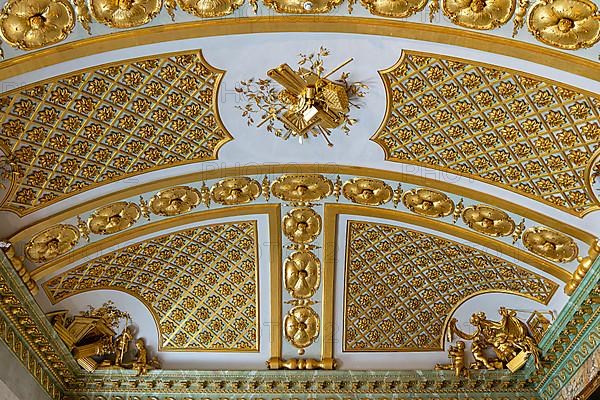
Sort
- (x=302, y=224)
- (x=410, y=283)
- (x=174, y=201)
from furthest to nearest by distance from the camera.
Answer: (x=410, y=283) < (x=302, y=224) < (x=174, y=201)

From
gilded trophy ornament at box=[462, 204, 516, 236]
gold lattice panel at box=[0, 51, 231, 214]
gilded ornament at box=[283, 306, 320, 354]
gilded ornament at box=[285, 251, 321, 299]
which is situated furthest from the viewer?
gilded ornament at box=[283, 306, 320, 354]

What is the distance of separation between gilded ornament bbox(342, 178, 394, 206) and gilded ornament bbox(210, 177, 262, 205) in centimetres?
130

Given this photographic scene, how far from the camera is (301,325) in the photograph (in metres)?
11.4

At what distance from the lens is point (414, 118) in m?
8.61

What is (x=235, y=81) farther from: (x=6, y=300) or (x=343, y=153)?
(x=6, y=300)

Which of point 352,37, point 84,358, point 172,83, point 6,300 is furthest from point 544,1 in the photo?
point 84,358

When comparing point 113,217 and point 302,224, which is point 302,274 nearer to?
point 302,224

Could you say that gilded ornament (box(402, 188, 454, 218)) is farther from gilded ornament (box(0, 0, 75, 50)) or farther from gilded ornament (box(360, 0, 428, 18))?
gilded ornament (box(0, 0, 75, 50))

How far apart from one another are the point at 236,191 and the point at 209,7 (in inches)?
131

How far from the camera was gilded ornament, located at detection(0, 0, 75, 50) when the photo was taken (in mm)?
6812

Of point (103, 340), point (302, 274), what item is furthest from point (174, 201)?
point (103, 340)

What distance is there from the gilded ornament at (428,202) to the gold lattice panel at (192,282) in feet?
7.77

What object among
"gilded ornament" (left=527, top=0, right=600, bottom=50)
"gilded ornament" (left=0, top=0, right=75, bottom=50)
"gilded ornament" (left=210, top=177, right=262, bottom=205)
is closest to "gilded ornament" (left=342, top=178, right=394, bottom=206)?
"gilded ornament" (left=210, top=177, right=262, bottom=205)

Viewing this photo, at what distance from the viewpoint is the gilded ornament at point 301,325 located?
11352 millimetres
